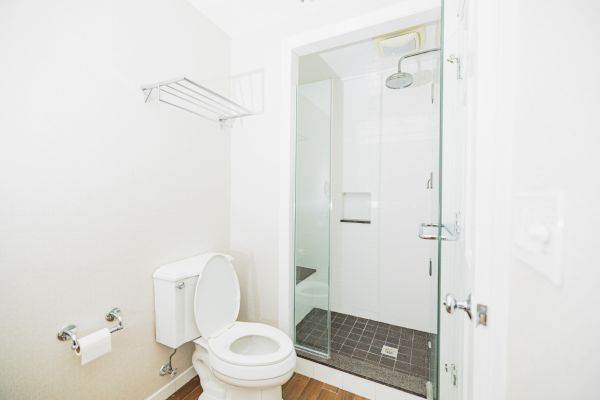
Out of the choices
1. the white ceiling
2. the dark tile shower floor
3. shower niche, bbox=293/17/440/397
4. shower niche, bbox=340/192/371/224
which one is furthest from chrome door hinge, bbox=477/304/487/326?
shower niche, bbox=340/192/371/224

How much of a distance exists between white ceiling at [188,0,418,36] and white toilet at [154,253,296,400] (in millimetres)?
1631

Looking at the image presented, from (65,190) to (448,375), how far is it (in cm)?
174

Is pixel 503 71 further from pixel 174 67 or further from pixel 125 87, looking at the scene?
pixel 174 67

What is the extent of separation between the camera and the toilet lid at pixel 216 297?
141cm

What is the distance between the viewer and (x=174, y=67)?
59.4 inches

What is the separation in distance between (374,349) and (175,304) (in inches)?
59.1

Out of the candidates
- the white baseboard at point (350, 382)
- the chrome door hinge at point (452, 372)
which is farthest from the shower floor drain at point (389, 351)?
the chrome door hinge at point (452, 372)

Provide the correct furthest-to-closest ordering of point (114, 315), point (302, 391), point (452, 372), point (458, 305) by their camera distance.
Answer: point (302, 391)
point (114, 315)
point (452, 372)
point (458, 305)

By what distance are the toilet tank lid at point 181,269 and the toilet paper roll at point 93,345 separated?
1.06 ft

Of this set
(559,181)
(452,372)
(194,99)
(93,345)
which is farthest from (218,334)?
(559,181)

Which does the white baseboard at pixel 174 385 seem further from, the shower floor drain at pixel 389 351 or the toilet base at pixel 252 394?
the shower floor drain at pixel 389 351

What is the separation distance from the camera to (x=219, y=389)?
1404 mm

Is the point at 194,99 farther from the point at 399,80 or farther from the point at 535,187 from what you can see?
the point at 535,187

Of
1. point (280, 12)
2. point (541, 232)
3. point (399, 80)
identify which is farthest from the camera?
point (399, 80)
